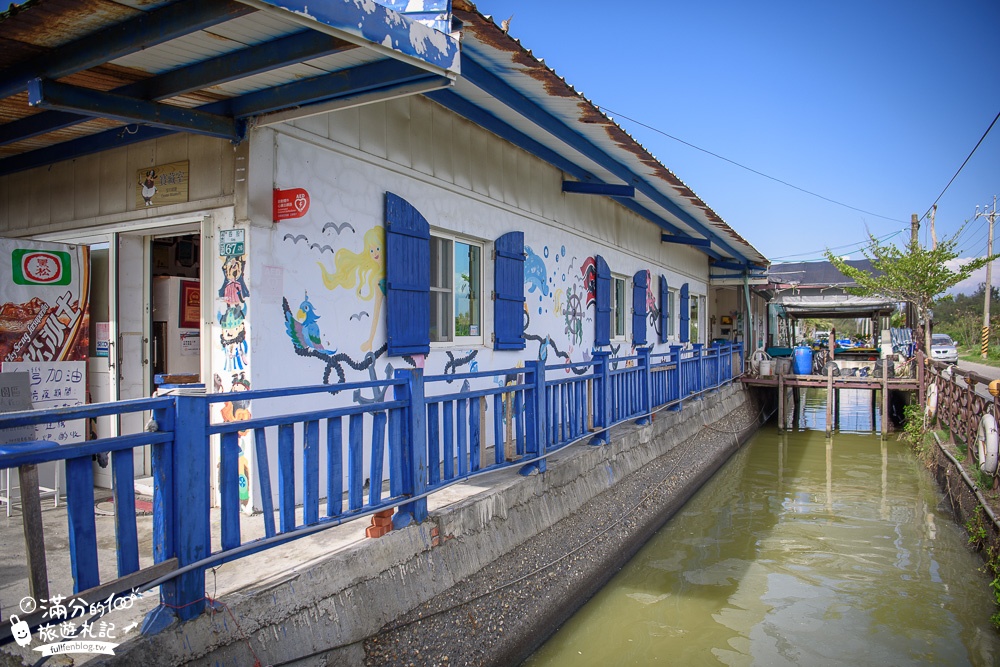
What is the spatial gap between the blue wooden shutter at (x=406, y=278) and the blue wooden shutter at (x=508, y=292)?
119 centimetres

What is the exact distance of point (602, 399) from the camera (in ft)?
21.2

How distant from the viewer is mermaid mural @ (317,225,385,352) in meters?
4.86

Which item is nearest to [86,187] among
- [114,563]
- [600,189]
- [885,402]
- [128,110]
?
[128,110]

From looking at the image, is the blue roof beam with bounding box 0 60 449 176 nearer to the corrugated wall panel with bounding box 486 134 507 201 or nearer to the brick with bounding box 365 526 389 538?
the brick with bounding box 365 526 389 538

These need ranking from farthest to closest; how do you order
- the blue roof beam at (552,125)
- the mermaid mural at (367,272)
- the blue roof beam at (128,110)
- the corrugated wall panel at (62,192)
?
1. the corrugated wall panel at (62,192)
2. the blue roof beam at (552,125)
3. the mermaid mural at (367,272)
4. the blue roof beam at (128,110)

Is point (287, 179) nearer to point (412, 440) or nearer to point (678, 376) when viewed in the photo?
point (412, 440)

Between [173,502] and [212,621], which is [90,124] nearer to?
[173,502]

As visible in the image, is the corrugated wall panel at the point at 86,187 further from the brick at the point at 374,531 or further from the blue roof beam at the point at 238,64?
the brick at the point at 374,531

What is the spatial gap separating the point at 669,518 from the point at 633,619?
111 inches

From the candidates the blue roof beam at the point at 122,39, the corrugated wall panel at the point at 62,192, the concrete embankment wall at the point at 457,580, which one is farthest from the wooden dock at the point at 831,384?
the blue roof beam at the point at 122,39

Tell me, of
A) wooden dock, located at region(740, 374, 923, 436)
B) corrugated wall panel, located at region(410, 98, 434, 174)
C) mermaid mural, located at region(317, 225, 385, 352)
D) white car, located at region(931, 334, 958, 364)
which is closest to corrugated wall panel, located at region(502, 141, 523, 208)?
corrugated wall panel, located at region(410, 98, 434, 174)

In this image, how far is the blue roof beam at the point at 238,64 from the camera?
319 cm

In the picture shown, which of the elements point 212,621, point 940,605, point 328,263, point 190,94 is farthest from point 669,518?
point 190,94

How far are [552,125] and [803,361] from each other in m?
12.4
